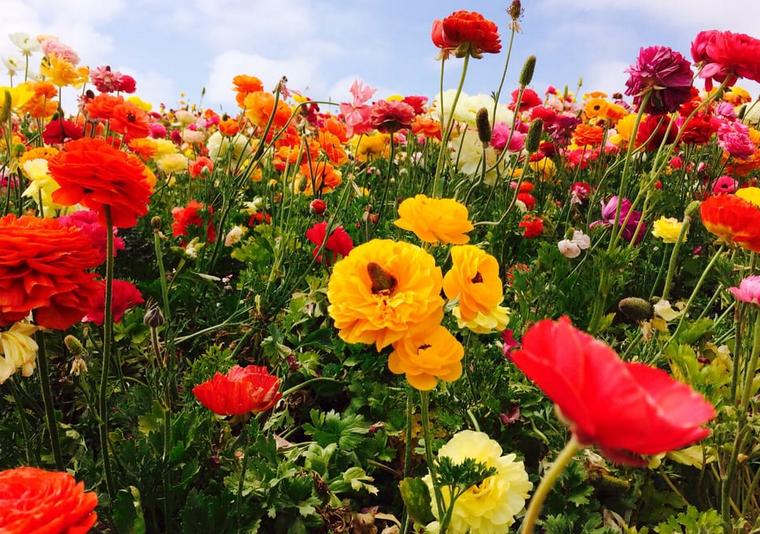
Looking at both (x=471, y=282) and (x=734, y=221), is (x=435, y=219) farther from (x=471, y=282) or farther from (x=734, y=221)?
(x=734, y=221)

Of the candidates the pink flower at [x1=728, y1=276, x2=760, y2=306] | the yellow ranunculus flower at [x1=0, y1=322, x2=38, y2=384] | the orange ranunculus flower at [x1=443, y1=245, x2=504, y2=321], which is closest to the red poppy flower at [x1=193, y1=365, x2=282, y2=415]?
the yellow ranunculus flower at [x1=0, y1=322, x2=38, y2=384]

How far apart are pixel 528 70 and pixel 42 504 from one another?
212 centimetres

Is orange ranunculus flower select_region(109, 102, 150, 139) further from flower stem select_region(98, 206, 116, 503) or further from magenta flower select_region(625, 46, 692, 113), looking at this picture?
magenta flower select_region(625, 46, 692, 113)

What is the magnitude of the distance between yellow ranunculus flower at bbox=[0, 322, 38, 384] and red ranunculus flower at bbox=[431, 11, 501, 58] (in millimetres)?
1564

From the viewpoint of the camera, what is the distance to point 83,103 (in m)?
3.49

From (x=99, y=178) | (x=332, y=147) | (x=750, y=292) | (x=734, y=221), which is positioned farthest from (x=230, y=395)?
(x=332, y=147)

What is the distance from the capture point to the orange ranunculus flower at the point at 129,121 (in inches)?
95.8

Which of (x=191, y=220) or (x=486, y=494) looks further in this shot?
(x=191, y=220)

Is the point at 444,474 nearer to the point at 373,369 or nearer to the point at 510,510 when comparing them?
the point at 510,510

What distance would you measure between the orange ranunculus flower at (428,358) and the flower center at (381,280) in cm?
8

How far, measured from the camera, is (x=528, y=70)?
2.20 meters

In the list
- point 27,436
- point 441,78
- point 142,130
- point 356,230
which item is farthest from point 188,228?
point 27,436

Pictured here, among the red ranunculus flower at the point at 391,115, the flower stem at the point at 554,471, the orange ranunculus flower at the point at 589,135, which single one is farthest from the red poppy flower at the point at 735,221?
the orange ranunculus flower at the point at 589,135

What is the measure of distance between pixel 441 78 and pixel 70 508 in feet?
5.91
